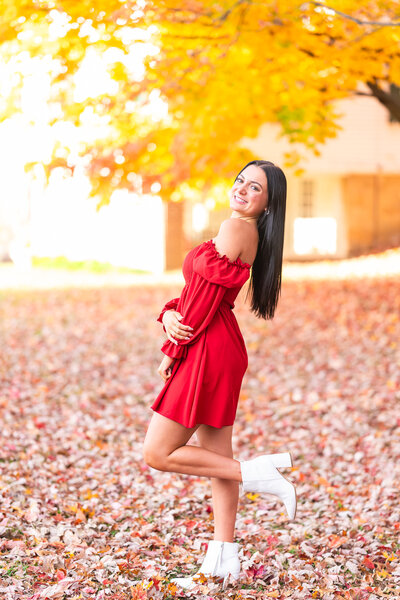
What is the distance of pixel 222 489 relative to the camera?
3.86 meters

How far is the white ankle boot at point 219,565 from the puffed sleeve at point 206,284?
3.33ft

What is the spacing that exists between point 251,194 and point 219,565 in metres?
1.82

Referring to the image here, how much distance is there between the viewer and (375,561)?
4.37 meters

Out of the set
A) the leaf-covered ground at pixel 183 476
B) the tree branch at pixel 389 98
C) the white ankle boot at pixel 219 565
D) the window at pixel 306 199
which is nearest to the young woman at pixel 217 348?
the white ankle boot at pixel 219 565

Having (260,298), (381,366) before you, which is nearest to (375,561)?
(260,298)

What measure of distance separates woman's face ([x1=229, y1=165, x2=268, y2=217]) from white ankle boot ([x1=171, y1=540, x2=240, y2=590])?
1.64 m

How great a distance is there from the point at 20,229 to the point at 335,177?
9.81 metres

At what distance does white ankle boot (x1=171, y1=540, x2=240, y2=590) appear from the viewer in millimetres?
3855

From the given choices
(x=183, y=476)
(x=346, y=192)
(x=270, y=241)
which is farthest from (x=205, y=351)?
(x=346, y=192)

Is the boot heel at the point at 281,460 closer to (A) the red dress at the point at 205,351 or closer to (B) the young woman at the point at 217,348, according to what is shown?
(B) the young woman at the point at 217,348

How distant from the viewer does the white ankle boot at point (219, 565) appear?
12.6 ft

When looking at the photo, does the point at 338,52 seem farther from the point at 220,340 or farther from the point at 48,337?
the point at 48,337

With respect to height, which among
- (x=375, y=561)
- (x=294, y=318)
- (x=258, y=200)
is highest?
(x=258, y=200)

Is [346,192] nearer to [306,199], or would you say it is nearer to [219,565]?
[306,199]
